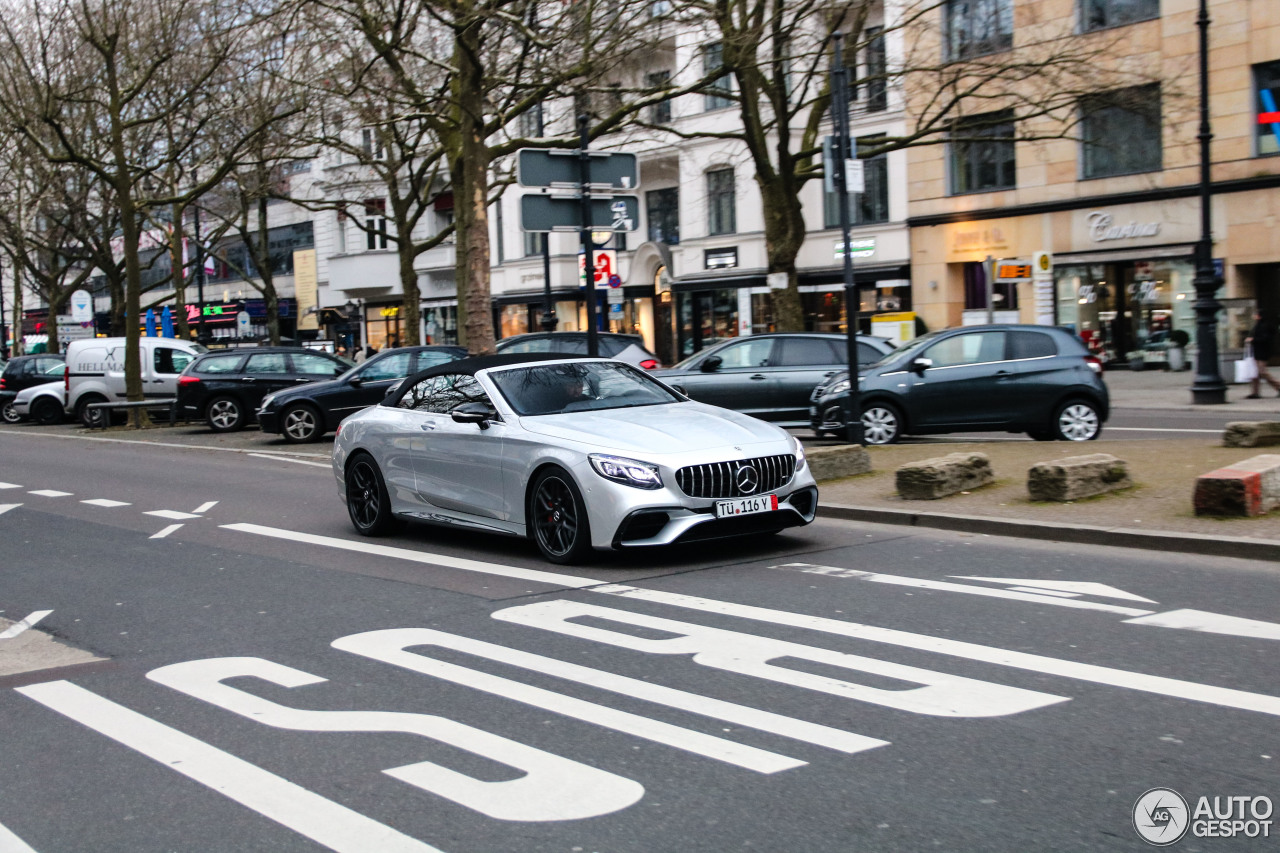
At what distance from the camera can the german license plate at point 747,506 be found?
9.16 m

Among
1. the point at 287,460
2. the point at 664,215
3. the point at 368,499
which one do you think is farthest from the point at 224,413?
the point at 664,215

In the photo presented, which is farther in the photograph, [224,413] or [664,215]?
[664,215]

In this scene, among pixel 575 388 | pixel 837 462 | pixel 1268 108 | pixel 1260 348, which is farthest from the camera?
pixel 1268 108

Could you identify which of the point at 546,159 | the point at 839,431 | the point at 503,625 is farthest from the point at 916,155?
the point at 503,625

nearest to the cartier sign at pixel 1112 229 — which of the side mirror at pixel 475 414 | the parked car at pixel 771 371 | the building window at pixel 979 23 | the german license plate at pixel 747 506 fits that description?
the building window at pixel 979 23

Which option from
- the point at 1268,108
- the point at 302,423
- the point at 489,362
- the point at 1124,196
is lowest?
the point at 302,423

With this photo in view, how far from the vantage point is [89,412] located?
30.2 meters

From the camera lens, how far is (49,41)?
2930 centimetres

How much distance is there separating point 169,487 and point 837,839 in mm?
13907

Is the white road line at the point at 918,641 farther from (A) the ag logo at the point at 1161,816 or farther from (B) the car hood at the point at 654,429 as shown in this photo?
(A) the ag logo at the point at 1161,816

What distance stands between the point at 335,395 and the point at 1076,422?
1260 centimetres

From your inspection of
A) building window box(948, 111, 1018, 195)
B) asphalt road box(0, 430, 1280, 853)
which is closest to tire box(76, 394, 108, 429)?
asphalt road box(0, 430, 1280, 853)

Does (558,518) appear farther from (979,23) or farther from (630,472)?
(979,23)

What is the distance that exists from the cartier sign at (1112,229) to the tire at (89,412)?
2414cm
